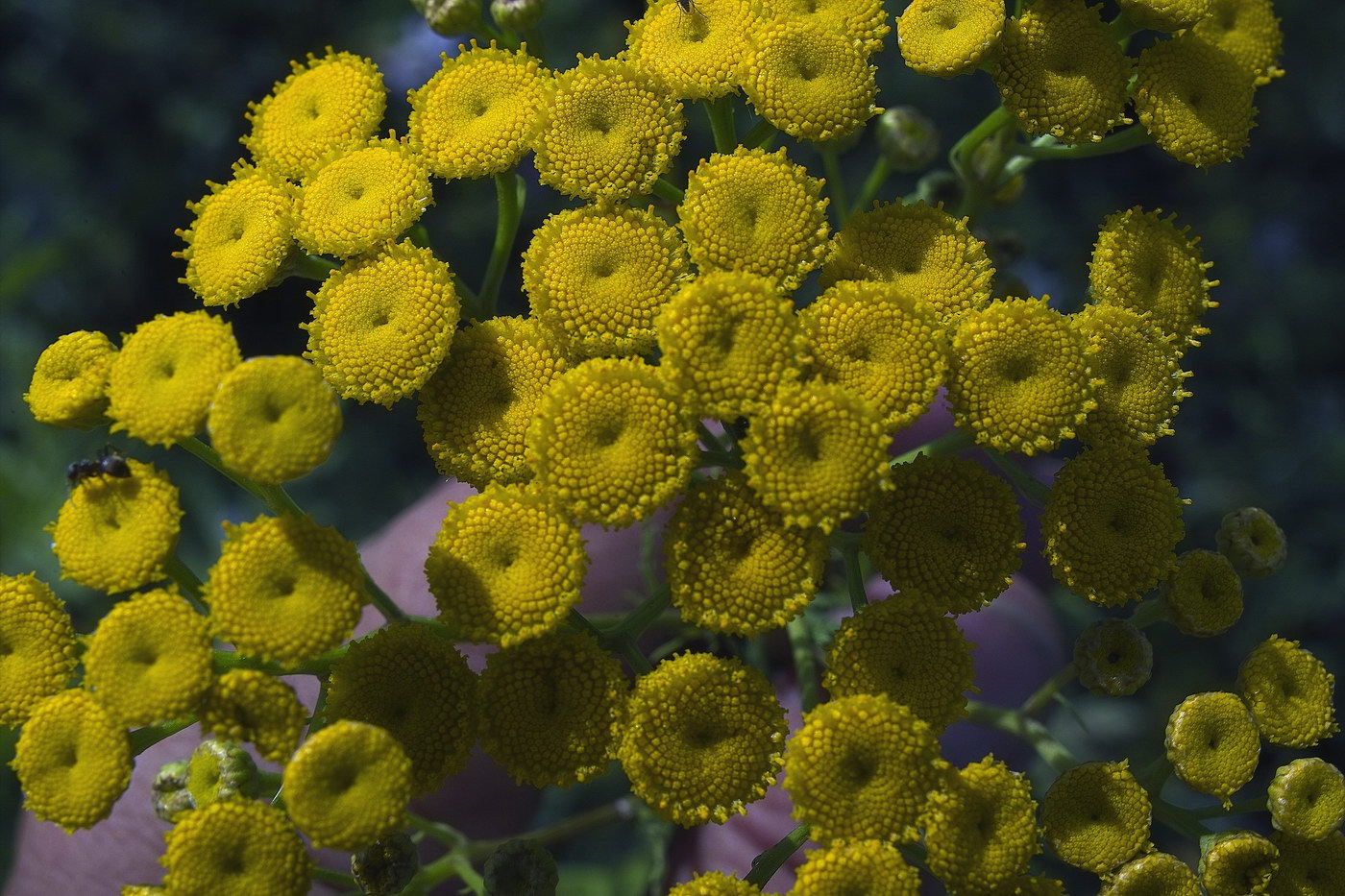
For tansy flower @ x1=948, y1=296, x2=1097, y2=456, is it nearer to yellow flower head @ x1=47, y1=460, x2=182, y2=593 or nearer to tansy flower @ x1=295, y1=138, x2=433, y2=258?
tansy flower @ x1=295, y1=138, x2=433, y2=258

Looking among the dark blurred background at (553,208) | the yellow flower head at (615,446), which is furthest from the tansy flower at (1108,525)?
the dark blurred background at (553,208)

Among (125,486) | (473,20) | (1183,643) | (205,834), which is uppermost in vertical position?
(473,20)

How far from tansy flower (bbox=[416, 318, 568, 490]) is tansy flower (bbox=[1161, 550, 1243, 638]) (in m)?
1.51

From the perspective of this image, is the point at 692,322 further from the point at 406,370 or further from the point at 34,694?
the point at 34,694

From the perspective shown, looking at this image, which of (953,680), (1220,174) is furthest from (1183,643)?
(953,680)

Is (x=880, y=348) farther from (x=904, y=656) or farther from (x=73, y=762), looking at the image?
(x=73, y=762)

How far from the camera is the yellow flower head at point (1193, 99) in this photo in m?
2.50

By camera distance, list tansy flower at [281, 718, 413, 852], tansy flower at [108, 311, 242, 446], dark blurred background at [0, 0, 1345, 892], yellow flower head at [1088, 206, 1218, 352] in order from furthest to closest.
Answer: dark blurred background at [0, 0, 1345, 892]
yellow flower head at [1088, 206, 1218, 352]
tansy flower at [108, 311, 242, 446]
tansy flower at [281, 718, 413, 852]

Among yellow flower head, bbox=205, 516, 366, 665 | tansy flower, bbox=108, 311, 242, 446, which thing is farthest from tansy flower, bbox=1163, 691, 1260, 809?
tansy flower, bbox=108, 311, 242, 446

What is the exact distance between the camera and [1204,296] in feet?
8.69

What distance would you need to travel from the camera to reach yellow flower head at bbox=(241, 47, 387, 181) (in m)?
2.60

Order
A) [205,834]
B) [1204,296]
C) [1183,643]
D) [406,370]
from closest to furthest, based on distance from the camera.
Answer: [205,834] → [406,370] → [1204,296] → [1183,643]

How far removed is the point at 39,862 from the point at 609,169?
3434 mm

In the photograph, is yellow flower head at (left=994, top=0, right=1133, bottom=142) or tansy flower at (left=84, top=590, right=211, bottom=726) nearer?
tansy flower at (left=84, top=590, right=211, bottom=726)
